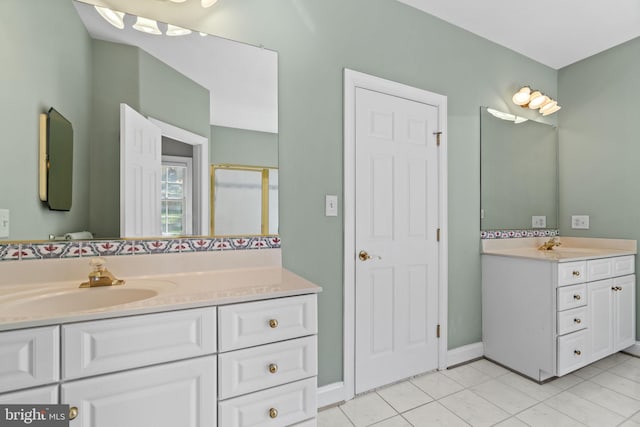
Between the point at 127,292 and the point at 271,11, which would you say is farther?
the point at 271,11

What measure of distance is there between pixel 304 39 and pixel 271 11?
0.74 feet

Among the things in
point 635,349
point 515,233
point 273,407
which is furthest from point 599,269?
point 273,407

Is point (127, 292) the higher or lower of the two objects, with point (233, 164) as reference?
lower

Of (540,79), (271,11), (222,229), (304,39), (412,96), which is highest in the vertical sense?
(540,79)

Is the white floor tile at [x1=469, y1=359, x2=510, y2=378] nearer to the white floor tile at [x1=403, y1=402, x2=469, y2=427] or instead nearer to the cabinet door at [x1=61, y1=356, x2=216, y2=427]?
the white floor tile at [x1=403, y1=402, x2=469, y2=427]

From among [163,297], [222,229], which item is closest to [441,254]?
[222,229]

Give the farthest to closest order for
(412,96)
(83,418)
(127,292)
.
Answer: (412,96)
(127,292)
(83,418)

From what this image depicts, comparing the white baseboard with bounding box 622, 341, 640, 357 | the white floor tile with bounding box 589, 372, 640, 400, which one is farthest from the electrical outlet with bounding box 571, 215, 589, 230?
the white floor tile with bounding box 589, 372, 640, 400

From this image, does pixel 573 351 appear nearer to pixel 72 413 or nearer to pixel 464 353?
pixel 464 353

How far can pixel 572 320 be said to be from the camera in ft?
6.75

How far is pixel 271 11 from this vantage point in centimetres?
168

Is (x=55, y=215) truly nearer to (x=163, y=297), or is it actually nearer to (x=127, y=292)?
(x=127, y=292)

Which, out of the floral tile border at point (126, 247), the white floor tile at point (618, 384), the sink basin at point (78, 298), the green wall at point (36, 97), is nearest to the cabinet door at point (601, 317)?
the white floor tile at point (618, 384)

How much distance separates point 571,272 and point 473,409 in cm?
114
